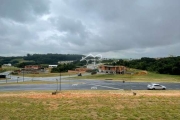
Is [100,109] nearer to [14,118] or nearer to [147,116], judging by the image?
[147,116]

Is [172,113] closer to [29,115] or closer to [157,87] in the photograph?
[29,115]

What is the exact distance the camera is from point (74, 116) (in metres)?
14.0

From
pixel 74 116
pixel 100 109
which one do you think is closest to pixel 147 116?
pixel 100 109

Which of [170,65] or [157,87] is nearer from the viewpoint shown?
[157,87]

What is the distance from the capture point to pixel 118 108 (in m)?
16.4

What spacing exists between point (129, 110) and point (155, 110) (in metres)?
1.79

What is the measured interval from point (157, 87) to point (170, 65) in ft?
184

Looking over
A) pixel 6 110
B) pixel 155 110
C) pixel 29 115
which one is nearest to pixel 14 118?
pixel 29 115

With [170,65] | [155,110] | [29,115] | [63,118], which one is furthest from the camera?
[170,65]

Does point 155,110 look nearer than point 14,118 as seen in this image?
No

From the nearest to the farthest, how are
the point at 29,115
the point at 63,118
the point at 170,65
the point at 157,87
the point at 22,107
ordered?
the point at 63,118 < the point at 29,115 < the point at 22,107 < the point at 157,87 < the point at 170,65

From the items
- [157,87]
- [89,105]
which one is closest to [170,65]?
[157,87]

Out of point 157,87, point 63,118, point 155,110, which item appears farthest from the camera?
point 157,87

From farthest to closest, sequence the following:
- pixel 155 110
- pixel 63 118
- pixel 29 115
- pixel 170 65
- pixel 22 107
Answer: pixel 170 65
pixel 22 107
pixel 155 110
pixel 29 115
pixel 63 118
